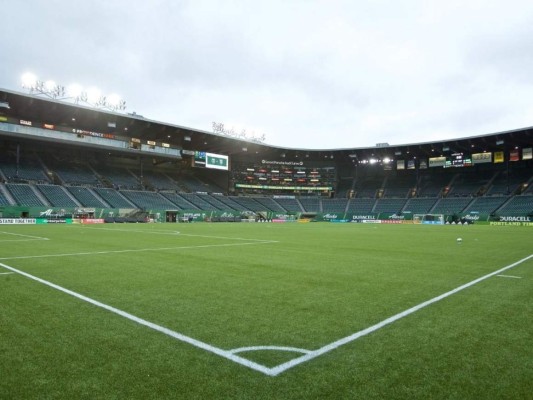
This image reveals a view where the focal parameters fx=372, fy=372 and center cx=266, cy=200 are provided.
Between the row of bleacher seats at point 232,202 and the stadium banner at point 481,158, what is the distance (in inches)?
288

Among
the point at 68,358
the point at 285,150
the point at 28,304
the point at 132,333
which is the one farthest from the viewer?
the point at 285,150

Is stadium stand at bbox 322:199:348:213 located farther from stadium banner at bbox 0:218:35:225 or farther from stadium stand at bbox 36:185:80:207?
stadium banner at bbox 0:218:35:225

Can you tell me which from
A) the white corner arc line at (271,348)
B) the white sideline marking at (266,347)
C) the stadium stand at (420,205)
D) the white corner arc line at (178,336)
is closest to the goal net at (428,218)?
the stadium stand at (420,205)

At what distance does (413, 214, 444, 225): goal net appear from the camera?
2604 inches

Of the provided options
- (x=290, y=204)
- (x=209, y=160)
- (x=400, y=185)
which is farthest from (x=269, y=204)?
(x=400, y=185)

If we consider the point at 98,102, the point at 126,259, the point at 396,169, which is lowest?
the point at 126,259

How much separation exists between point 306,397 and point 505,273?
8786 mm

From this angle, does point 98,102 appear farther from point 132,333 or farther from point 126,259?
point 132,333

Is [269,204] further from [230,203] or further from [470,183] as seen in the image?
[470,183]

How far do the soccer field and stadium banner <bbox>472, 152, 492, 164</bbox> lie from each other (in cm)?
7206

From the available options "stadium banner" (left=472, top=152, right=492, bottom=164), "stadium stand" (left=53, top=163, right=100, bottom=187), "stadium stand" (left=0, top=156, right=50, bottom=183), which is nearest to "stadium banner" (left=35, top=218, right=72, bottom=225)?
"stadium stand" (left=0, top=156, right=50, bottom=183)

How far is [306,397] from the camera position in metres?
3.03

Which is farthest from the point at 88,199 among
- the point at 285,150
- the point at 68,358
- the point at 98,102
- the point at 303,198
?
the point at 68,358

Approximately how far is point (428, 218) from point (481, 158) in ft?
53.5
